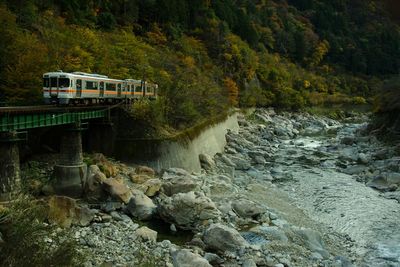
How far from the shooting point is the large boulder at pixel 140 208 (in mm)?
15461

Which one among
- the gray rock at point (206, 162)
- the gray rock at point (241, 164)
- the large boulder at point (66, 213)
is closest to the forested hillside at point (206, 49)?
the gray rock at point (206, 162)

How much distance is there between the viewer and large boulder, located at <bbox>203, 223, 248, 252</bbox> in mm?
13078

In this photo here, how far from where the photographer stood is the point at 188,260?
37.4 ft

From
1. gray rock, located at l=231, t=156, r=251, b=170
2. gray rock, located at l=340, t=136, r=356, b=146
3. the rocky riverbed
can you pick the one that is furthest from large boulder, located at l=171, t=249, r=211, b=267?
gray rock, located at l=340, t=136, r=356, b=146

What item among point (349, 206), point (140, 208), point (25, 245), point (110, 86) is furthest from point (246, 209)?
point (110, 86)

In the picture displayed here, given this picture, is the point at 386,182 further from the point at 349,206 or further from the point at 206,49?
the point at 206,49

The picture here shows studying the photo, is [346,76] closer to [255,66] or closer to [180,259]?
[255,66]

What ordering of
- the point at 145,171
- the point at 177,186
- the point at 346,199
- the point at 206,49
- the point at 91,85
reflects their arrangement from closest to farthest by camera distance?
the point at 177,186
the point at 145,171
the point at 346,199
the point at 91,85
the point at 206,49

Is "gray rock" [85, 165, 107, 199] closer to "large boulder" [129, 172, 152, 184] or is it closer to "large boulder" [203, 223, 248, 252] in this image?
"large boulder" [129, 172, 152, 184]

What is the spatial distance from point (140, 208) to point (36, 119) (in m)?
5.36

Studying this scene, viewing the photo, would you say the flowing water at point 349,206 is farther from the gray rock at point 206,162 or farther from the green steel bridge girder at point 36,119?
the green steel bridge girder at point 36,119

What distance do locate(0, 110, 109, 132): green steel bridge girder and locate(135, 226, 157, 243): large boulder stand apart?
19.2ft

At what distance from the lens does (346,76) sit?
113500 millimetres

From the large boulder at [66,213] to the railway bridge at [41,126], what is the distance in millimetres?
1537
